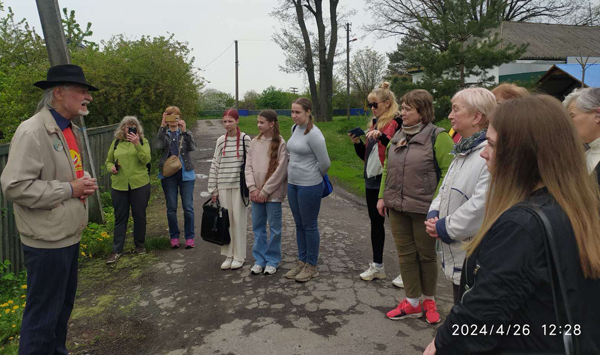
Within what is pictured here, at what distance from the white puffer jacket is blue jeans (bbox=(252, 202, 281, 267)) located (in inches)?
96.2

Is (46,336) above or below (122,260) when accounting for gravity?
above

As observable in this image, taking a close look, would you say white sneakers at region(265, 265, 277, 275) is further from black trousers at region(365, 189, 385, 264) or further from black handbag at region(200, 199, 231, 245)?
black trousers at region(365, 189, 385, 264)

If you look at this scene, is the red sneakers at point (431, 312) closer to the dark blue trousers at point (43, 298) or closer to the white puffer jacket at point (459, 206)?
the white puffer jacket at point (459, 206)

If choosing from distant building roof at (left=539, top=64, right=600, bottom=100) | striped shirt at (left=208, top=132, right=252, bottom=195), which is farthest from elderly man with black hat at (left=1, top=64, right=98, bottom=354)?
distant building roof at (left=539, top=64, right=600, bottom=100)

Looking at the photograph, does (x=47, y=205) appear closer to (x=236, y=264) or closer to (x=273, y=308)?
(x=273, y=308)

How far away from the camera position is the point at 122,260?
568 cm

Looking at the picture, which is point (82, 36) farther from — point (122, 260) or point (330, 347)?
point (330, 347)

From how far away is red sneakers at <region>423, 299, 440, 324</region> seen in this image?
381cm

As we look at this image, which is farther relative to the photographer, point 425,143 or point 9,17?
point 9,17

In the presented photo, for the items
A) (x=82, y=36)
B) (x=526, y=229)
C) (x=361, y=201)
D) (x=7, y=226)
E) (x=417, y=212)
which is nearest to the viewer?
(x=526, y=229)

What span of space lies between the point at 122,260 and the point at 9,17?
13.7 m

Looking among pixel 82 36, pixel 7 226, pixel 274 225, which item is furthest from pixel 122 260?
pixel 82 36

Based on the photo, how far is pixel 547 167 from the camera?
59.6 inches

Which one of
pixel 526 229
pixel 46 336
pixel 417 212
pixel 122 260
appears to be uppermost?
pixel 526 229
